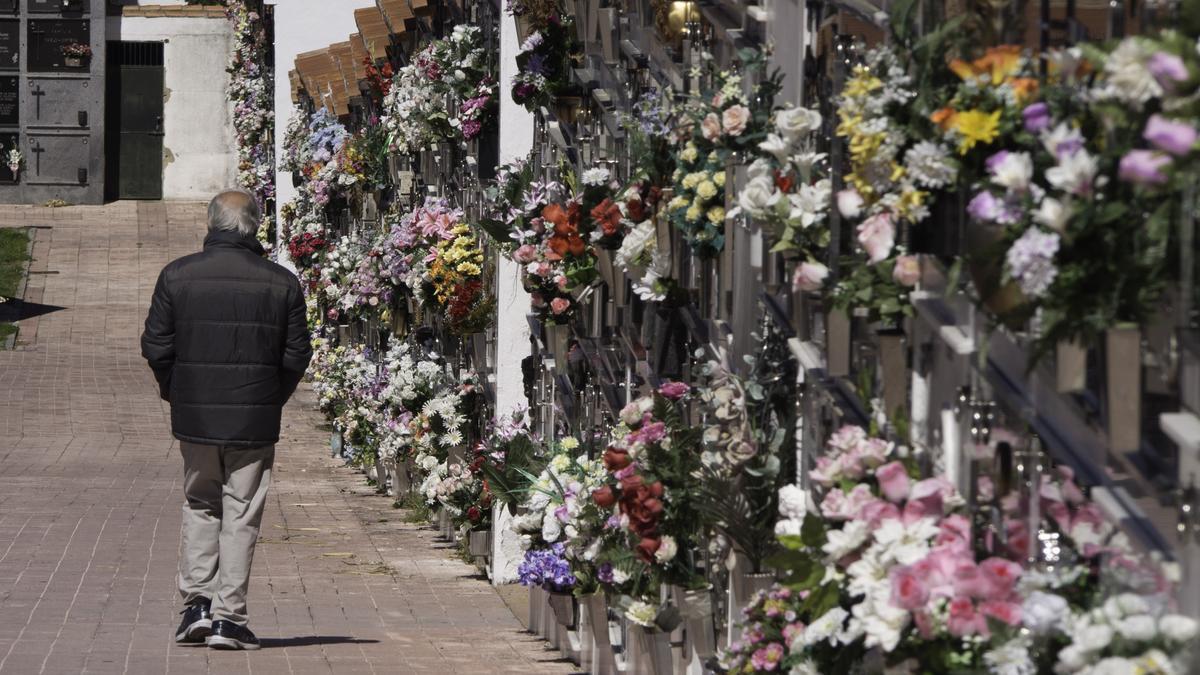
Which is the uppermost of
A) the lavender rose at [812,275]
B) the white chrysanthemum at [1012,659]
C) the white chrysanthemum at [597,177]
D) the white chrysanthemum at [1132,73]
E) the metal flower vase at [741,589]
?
the white chrysanthemum at [1132,73]

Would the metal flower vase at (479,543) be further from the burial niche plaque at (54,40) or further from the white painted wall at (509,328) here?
the burial niche plaque at (54,40)

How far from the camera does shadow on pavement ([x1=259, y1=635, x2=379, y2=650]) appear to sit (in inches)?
313

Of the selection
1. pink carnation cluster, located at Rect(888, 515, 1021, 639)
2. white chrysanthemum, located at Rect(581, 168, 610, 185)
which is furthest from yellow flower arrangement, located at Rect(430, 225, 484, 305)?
pink carnation cluster, located at Rect(888, 515, 1021, 639)

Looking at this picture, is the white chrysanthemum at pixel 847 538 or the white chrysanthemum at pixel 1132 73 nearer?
the white chrysanthemum at pixel 1132 73

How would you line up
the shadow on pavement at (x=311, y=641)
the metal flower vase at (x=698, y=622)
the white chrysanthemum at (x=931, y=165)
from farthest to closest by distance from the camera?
the shadow on pavement at (x=311, y=641) → the metal flower vase at (x=698, y=622) → the white chrysanthemum at (x=931, y=165)

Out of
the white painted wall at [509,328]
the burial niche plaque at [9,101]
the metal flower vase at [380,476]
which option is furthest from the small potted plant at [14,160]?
the white painted wall at [509,328]

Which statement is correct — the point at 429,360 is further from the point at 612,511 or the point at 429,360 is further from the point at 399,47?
the point at 612,511

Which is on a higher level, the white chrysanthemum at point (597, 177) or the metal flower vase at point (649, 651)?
the white chrysanthemum at point (597, 177)

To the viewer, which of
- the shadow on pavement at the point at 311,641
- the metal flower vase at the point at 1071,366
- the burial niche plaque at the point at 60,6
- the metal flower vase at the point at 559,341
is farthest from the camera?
the burial niche plaque at the point at 60,6

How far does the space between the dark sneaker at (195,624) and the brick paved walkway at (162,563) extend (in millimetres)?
82

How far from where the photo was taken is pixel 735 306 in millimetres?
5703

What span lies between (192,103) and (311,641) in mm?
28593

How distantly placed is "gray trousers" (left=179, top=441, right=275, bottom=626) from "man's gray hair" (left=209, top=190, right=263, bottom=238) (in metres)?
0.86

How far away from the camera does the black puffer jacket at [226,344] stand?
7598mm
